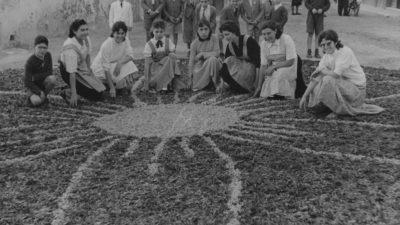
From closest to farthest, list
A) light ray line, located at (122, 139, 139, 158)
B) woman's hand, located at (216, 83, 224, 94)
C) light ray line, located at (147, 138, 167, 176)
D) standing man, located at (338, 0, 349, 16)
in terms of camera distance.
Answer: light ray line, located at (147, 138, 167, 176) → light ray line, located at (122, 139, 139, 158) → woman's hand, located at (216, 83, 224, 94) → standing man, located at (338, 0, 349, 16)

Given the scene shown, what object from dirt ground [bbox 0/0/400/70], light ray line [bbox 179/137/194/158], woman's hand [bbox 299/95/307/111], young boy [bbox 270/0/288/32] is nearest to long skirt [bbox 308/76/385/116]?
woman's hand [bbox 299/95/307/111]

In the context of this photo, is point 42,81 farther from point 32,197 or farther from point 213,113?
point 32,197

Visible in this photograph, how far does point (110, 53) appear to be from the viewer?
637 cm

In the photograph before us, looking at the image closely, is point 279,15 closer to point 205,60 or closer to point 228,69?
point 205,60

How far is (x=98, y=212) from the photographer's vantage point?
126 inches

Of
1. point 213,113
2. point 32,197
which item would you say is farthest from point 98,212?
point 213,113

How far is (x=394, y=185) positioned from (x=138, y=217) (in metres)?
1.84

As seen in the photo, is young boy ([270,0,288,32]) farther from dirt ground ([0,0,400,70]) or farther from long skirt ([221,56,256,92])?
long skirt ([221,56,256,92])

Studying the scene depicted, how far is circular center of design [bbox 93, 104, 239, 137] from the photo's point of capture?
495cm

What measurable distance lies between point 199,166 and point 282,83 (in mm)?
2467

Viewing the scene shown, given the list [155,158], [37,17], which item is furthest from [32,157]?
[37,17]

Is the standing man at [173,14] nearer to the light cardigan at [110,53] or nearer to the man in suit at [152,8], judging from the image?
the man in suit at [152,8]

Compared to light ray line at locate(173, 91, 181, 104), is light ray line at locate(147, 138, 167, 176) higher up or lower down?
lower down

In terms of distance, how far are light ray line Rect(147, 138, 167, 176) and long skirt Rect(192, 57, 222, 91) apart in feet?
7.08
